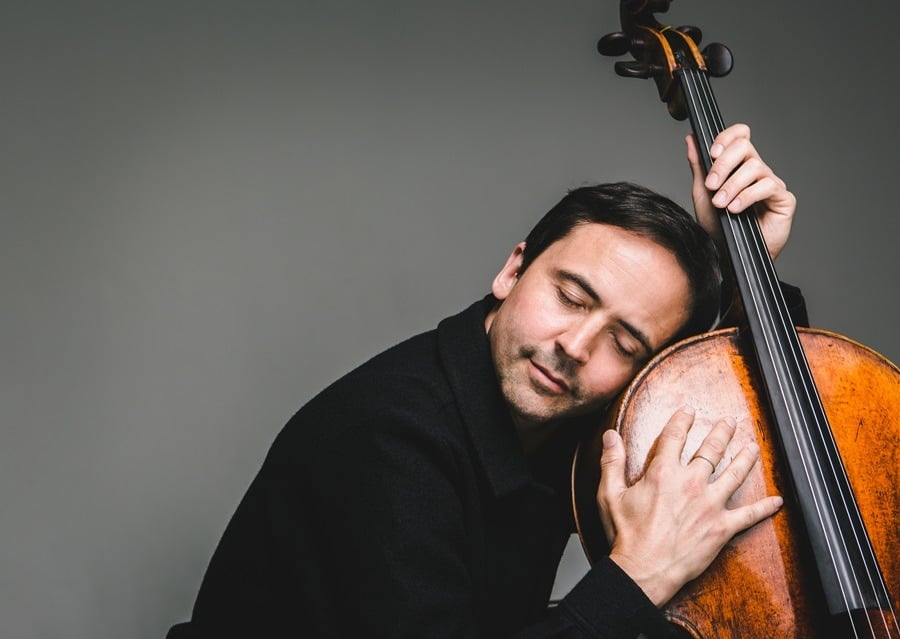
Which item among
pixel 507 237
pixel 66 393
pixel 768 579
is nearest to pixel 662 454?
pixel 768 579

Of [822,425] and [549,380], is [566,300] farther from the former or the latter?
[822,425]

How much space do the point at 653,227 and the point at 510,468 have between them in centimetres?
49

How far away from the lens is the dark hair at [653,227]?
1.48 meters

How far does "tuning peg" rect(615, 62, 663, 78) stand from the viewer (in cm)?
151

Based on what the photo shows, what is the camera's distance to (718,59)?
1528 mm

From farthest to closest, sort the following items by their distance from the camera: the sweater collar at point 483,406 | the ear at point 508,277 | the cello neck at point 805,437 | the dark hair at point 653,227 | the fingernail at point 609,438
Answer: the ear at point 508,277 → the dark hair at point 653,227 → the sweater collar at point 483,406 → the fingernail at point 609,438 → the cello neck at point 805,437

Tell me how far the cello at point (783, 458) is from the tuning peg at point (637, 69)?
0.33 meters

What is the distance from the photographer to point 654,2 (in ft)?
5.25

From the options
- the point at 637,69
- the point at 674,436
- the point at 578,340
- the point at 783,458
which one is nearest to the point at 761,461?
the point at 783,458

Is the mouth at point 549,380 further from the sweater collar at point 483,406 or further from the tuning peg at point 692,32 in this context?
the tuning peg at point 692,32

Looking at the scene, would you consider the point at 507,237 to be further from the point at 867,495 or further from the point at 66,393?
the point at 867,495

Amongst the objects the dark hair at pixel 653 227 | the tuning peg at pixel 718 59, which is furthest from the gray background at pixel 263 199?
the tuning peg at pixel 718 59

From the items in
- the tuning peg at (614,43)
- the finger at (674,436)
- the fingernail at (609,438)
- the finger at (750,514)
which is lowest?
the finger at (750,514)

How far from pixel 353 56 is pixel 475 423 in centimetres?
139
